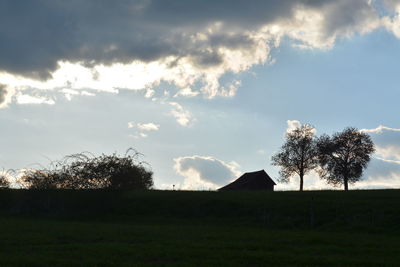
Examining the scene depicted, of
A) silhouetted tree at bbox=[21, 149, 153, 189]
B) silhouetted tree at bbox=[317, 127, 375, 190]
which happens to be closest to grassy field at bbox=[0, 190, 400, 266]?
silhouetted tree at bbox=[21, 149, 153, 189]

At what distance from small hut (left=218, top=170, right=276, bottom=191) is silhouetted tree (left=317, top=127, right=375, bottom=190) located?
11198 mm

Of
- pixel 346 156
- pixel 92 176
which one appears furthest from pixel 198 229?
pixel 346 156

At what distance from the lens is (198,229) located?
3064cm

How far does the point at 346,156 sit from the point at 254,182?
18.2 m

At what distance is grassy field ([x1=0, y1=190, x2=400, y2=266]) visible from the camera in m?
18.3

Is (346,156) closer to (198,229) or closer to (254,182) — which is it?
(254,182)

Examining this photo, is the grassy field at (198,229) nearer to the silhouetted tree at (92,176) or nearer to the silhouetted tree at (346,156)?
the silhouetted tree at (92,176)

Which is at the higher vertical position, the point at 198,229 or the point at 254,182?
the point at 254,182

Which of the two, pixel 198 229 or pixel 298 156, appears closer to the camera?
pixel 198 229

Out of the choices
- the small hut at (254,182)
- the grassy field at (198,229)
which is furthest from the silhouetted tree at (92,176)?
the small hut at (254,182)

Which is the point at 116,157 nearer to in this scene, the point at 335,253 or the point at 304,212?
the point at 304,212

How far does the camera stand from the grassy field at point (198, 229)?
18.3m

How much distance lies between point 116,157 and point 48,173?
779 cm

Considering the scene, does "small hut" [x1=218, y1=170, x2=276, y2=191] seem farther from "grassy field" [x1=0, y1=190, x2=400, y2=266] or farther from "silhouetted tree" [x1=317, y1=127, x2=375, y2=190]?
"grassy field" [x1=0, y1=190, x2=400, y2=266]
